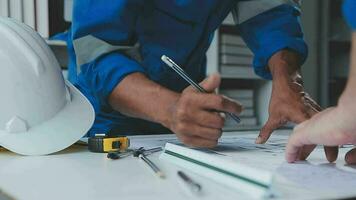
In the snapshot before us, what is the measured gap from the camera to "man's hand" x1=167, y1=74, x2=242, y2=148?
0.69 meters

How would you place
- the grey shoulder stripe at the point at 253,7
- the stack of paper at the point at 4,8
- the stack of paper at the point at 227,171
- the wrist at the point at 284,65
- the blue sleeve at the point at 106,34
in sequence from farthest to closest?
the stack of paper at the point at 4,8, the grey shoulder stripe at the point at 253,7, the wrist at the point at 284,65, the blue sleeve at the point at 106,34, the stack of paper at the point at 227,171

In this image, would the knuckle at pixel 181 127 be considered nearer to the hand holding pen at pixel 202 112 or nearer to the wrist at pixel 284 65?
the hand holding pen at pixel 202 112

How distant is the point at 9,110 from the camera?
27.3 inches

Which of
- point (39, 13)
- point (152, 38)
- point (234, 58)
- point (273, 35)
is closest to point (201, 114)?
point (152, 38)

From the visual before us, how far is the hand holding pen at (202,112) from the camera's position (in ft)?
2.26

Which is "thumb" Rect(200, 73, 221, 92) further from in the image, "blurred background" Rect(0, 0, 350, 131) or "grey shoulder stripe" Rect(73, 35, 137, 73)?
"blurred background" Rect(0, 0, 350, 131)

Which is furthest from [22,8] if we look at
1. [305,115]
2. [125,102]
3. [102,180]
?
[102,180]

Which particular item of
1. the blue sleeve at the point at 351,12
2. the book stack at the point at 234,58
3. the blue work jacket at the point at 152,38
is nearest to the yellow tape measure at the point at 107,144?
the blue work jacket at the point at 152,38

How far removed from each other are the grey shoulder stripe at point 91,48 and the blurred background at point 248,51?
86 cm

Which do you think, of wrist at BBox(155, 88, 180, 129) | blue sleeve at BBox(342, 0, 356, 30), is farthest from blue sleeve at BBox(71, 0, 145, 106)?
blue sleeve at BBox(342, 0, 356, 30)

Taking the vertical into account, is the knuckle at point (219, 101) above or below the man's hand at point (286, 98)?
above

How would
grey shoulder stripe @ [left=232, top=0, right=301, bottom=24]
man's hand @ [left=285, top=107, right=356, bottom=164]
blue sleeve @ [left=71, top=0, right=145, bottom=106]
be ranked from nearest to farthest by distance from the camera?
1. man's hand @ [left=285, top=107, right=356, bottom=164]
2. blue sleeve @ [left=71, top=0, right=145, bottom=106]
3. grey shoulder stripe @ [left=232, top=0, right=301, bottom=24]

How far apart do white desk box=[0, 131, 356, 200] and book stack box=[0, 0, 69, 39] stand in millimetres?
1259

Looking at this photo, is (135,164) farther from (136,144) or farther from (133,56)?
(133,56)
